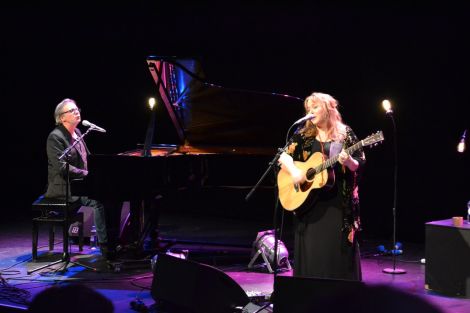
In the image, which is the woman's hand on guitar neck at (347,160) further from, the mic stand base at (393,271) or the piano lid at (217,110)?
the piano lid at (217,110)

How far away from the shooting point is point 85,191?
6695 mm

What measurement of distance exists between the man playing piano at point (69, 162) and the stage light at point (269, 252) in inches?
65.9

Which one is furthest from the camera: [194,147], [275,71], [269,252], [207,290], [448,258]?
[275,71]

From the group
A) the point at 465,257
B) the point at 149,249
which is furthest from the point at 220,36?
the point at 465,257

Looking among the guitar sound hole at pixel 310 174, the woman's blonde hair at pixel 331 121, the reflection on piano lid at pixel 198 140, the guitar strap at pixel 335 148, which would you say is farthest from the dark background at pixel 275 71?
the guitar sound hole at pixel 310 174

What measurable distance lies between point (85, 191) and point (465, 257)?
381 cm

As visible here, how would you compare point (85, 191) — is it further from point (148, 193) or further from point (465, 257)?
point (465, 257)

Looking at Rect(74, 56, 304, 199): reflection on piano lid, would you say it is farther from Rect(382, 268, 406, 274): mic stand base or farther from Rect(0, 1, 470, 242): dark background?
Rect(382, 268, 406, 274): mic stand base

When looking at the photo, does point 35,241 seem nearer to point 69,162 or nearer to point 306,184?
point 69,162

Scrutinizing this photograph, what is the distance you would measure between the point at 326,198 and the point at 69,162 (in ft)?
12.3

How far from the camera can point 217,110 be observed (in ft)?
25.0

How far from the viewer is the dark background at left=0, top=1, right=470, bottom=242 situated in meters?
7.95

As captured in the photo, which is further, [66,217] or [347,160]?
[66,217]

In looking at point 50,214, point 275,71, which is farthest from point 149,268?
point 275,71
